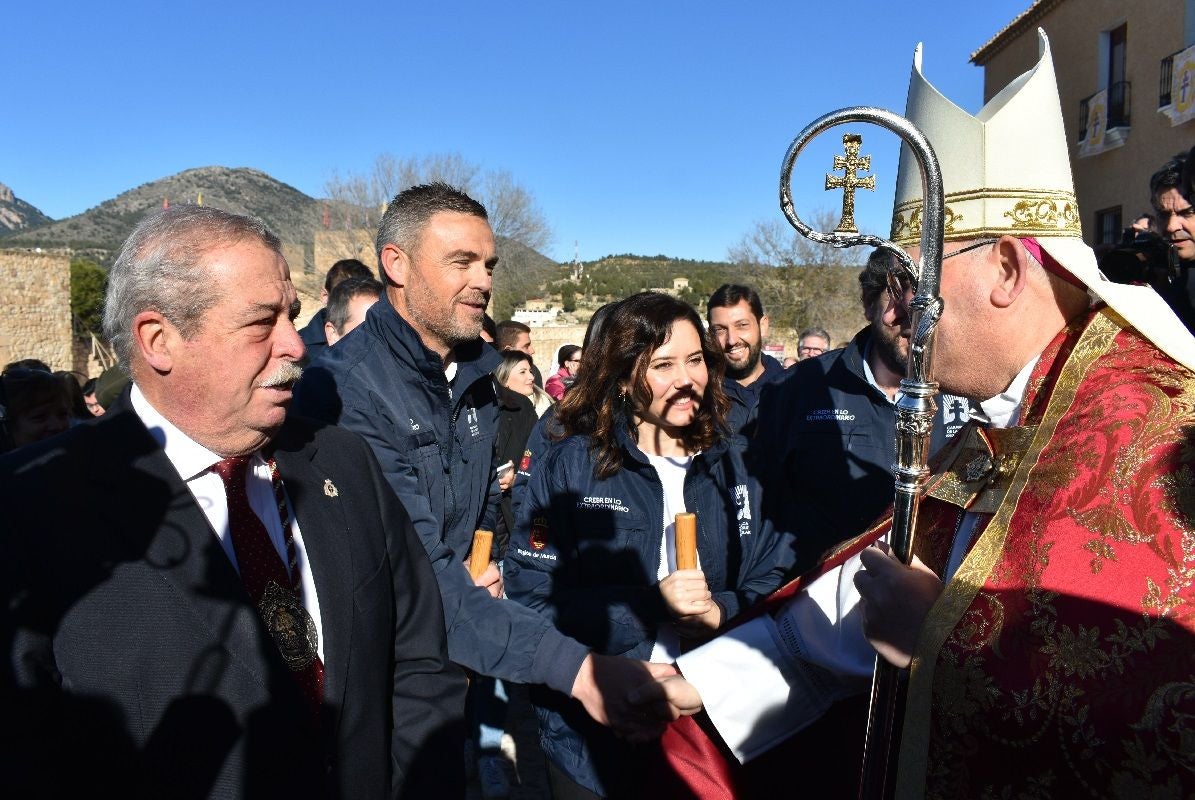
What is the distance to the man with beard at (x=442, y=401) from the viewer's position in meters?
2.59

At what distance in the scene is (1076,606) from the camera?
62.4 inches

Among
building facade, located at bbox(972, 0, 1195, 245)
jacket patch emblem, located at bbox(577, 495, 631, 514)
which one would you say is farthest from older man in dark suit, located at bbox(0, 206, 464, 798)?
building facade, located at bbox(972, 0, 1195, 245)

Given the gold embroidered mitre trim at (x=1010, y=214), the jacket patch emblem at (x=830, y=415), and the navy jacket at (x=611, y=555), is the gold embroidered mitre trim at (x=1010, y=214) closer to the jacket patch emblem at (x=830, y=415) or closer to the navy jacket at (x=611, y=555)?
the navy jacket at (x=611, y=555)

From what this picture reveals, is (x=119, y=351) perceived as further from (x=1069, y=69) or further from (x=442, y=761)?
(x=1069, y=69)

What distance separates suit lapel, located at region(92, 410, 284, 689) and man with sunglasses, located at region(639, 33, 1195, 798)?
134 cm

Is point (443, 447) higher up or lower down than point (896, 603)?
higher up

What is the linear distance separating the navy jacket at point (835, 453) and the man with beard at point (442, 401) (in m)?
1.25

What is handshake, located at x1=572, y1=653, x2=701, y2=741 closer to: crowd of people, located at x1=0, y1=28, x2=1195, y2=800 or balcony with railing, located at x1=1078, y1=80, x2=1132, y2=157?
crowd of people, located at x1=0, y1=28, x2=1195, y2=800

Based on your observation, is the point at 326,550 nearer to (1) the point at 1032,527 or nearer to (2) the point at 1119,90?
(1) the point at 1032,527

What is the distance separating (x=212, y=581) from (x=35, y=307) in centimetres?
2936

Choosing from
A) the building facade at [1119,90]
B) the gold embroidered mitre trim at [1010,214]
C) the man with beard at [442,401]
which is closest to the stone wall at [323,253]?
the building facade at [1119,90]

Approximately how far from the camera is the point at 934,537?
2.07m

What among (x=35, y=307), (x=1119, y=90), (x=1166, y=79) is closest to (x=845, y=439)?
(x=1166, y=79)

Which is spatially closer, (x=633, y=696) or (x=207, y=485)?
(x=207, y=485)
